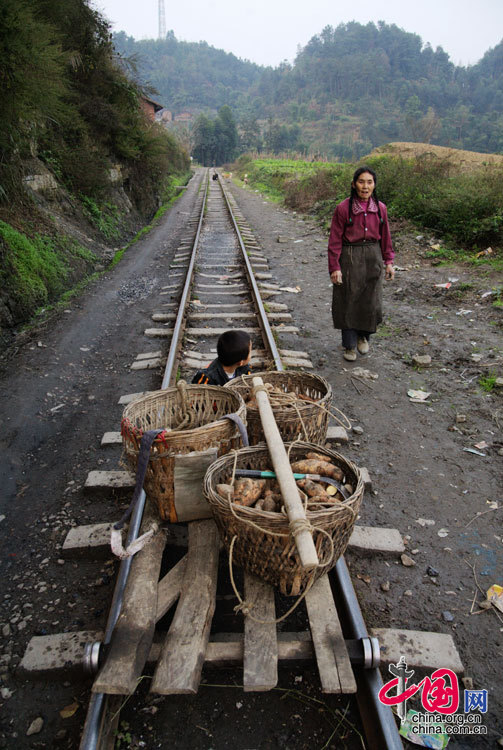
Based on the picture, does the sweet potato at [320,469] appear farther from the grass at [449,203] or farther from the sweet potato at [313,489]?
the grass at [449,203]

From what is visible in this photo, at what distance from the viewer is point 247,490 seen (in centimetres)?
209

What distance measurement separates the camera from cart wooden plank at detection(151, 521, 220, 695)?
168 cm

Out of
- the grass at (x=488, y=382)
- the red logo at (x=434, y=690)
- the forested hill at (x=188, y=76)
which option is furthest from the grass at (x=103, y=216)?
the forested hill at (x=188, y=76)

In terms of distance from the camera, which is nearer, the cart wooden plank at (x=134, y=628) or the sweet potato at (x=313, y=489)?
the cart wooden plank at (x=134, y=628)

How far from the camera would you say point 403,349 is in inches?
218

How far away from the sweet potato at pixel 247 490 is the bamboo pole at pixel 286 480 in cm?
13

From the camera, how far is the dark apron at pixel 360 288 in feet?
15.6

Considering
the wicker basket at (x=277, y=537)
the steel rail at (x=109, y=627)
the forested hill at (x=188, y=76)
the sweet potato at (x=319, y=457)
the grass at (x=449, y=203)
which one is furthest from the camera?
the forested hill at (x=188, y=76)

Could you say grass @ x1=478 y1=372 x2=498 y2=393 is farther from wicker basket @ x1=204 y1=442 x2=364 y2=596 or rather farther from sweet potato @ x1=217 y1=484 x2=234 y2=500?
sweet potato @ x1=217 y1=484 x2=234 y2=500

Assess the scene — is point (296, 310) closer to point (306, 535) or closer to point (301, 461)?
point (301, 461)

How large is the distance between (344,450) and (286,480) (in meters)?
1.70

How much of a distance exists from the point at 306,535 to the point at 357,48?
18542cm

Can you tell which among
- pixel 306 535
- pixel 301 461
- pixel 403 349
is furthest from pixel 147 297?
pixel 306 535

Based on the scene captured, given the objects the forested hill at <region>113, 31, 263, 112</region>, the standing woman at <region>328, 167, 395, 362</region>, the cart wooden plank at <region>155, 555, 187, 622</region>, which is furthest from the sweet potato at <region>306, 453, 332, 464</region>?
the forested hill at <region>113, 31, 263, 112</region>
